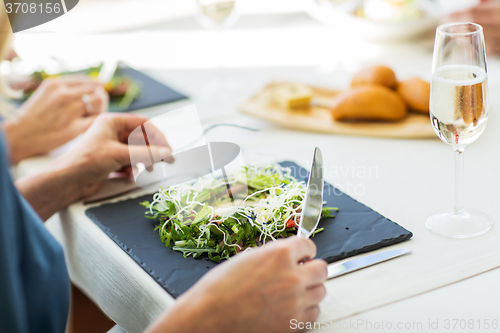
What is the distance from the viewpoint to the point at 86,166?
3.05 ft

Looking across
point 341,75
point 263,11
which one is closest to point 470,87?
point 341,75

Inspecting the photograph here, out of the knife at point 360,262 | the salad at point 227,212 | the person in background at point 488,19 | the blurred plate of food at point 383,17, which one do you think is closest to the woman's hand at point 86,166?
the salad at point 227,212

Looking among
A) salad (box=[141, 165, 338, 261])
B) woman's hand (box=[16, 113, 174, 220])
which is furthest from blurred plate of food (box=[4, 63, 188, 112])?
salad (box=[141, 165, 338, 261])

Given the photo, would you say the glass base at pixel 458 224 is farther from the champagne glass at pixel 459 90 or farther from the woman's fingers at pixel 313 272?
the woman's fingers at pixel 313 272

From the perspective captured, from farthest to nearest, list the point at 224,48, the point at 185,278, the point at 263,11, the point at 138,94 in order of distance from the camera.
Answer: the point at 263,11 → the point at 224,48 → the point at 138,94 → the point at 185,278

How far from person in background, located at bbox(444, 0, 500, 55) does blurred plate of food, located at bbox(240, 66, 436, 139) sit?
0.48m

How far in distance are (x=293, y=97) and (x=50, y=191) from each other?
2.10 ft

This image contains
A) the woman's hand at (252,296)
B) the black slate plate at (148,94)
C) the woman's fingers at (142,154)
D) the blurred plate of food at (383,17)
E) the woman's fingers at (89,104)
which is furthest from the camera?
the blurred plate of food at (383,17)

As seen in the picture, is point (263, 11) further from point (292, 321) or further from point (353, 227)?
point (292, 321)

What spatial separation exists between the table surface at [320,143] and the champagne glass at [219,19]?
36mm

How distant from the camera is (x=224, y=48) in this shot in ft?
6.30

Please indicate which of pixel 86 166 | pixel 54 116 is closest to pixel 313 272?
pixel 86 166

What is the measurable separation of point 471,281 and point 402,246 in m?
0.10

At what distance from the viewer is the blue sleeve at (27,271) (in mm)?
631
